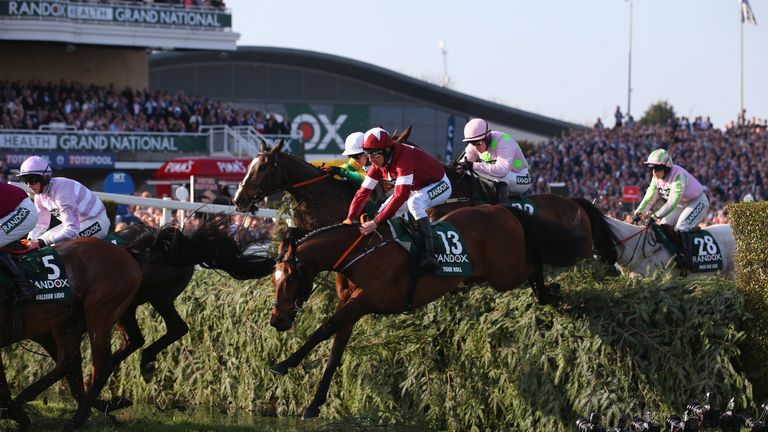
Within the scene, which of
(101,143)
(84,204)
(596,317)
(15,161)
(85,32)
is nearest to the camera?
(596,317)

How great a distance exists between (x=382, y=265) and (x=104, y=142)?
20183 millimetres

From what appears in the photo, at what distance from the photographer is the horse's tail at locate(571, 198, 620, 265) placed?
10.0m

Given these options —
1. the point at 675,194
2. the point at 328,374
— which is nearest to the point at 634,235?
the point at 675,194

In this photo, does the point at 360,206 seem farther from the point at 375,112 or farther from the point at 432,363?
the point at 375,112

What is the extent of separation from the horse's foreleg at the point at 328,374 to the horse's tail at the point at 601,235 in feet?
10.3

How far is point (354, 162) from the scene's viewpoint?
9875mm

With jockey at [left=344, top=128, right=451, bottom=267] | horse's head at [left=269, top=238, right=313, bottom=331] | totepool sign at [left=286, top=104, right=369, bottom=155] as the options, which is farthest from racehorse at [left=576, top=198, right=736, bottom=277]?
totepool sign at [left=286, top=104, right=369, bottom=155]

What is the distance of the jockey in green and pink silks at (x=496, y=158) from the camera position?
9.86 metres

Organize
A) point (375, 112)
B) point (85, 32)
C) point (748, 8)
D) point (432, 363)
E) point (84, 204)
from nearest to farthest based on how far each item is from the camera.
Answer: point (432, 363), point (84, 204), point (85, 32), point (748, 8), point (375, 112)

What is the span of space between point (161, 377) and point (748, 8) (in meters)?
39.9

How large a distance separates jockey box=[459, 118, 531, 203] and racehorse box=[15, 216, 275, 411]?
2.29 m

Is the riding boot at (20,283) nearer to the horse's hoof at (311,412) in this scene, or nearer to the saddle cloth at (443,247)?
the horse's hoof at (311,412)

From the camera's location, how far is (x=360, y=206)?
26.7 ft

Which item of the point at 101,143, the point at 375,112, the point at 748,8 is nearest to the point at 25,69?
the point at 101,143
